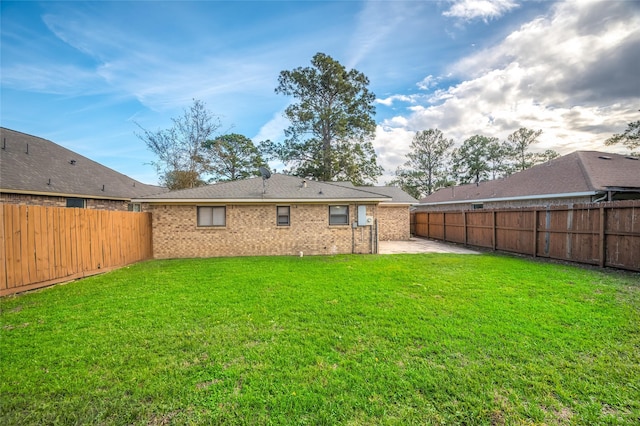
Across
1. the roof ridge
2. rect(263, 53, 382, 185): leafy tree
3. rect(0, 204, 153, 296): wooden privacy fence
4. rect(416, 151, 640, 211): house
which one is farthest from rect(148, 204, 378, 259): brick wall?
rect(263, 53, 382, 185): leafy tree

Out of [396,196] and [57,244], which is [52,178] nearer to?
[57,244]

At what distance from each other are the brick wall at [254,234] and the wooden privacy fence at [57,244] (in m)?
1.42

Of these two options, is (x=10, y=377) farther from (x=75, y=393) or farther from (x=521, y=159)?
(x=521, y=159)

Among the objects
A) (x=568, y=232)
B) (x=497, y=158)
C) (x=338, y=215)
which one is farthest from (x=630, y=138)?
(x=338, y=215)

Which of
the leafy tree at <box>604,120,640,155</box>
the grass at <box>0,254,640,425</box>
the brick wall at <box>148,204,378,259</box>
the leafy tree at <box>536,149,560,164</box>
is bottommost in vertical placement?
the grass at <box>0,254,640,425</box>

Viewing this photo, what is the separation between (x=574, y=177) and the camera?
12578 mm

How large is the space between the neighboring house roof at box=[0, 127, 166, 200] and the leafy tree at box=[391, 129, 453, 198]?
33.5 meters

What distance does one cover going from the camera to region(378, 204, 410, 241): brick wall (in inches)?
705

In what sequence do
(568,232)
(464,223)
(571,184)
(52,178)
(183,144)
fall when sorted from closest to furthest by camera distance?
(568,232), (571,184), (52,178), (464,223), (183,144)

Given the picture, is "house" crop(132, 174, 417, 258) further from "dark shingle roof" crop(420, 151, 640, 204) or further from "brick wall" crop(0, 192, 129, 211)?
"dark shingle roof" crop(420, 151, 640, 204)

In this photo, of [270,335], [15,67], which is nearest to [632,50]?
[270,335]

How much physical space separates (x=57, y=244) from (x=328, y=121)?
21547mm

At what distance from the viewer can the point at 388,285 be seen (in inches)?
244

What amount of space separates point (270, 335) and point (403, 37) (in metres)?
10.9
